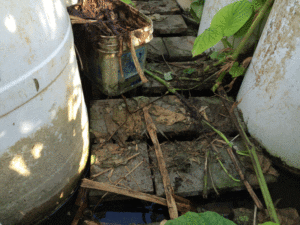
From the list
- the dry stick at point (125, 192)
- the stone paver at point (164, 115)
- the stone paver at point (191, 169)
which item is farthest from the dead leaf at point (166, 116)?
the dry stick at point (125, 192)

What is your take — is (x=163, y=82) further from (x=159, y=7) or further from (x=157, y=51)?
(x=159, y=7)

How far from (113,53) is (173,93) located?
0.83m

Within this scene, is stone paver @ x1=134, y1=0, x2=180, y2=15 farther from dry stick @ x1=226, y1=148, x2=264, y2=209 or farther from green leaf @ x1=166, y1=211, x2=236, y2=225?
green leaf @ x1=166, y1=211, x2=236, y2=225

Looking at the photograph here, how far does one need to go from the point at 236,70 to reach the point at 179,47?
1.01 metres

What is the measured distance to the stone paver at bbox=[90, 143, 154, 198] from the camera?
186 cm

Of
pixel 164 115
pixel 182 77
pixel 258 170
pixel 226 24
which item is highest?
pixel 226 24

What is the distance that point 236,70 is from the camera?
243cm

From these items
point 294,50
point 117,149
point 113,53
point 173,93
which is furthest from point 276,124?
point 113,53

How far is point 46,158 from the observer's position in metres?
1.41

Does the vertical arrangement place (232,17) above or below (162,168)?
above

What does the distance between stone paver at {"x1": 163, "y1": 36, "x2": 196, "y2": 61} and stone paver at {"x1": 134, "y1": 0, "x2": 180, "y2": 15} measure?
83cm

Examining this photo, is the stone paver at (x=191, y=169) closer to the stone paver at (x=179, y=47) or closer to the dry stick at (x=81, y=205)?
the dry stick at (x=81, y=205)

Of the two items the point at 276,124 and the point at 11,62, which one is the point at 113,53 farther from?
the point at 276,124

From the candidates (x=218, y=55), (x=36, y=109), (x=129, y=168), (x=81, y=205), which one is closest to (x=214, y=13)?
(x=218, y=55)
